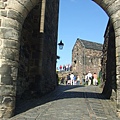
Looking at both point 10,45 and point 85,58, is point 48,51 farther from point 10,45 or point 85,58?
point 85,58

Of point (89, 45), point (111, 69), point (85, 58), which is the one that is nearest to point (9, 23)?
point (111, 69)

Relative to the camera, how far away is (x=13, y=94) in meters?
4.14

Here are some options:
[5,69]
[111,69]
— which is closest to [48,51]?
[111,69]

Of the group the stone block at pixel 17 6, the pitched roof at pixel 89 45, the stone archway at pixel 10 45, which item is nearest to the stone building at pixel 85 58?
the pitched roof at pixel 89 45

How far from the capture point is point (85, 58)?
106ft

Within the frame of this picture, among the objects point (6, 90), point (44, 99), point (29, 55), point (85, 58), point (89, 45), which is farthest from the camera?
point (89, 45)

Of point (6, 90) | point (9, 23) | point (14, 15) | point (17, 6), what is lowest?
point (6, 90)

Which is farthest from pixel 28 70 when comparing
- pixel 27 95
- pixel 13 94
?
pixel 13 94

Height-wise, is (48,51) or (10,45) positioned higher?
(48,51)

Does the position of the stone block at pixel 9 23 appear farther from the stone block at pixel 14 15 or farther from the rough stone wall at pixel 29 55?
the rough stone wall at pixel 29 55

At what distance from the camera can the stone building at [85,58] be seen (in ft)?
106

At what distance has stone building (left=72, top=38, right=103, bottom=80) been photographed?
32.2m

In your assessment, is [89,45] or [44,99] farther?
[89,45]

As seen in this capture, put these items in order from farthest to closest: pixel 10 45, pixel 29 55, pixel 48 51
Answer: pixel 48 51 → pixel 29 55 → pixel 10 45
